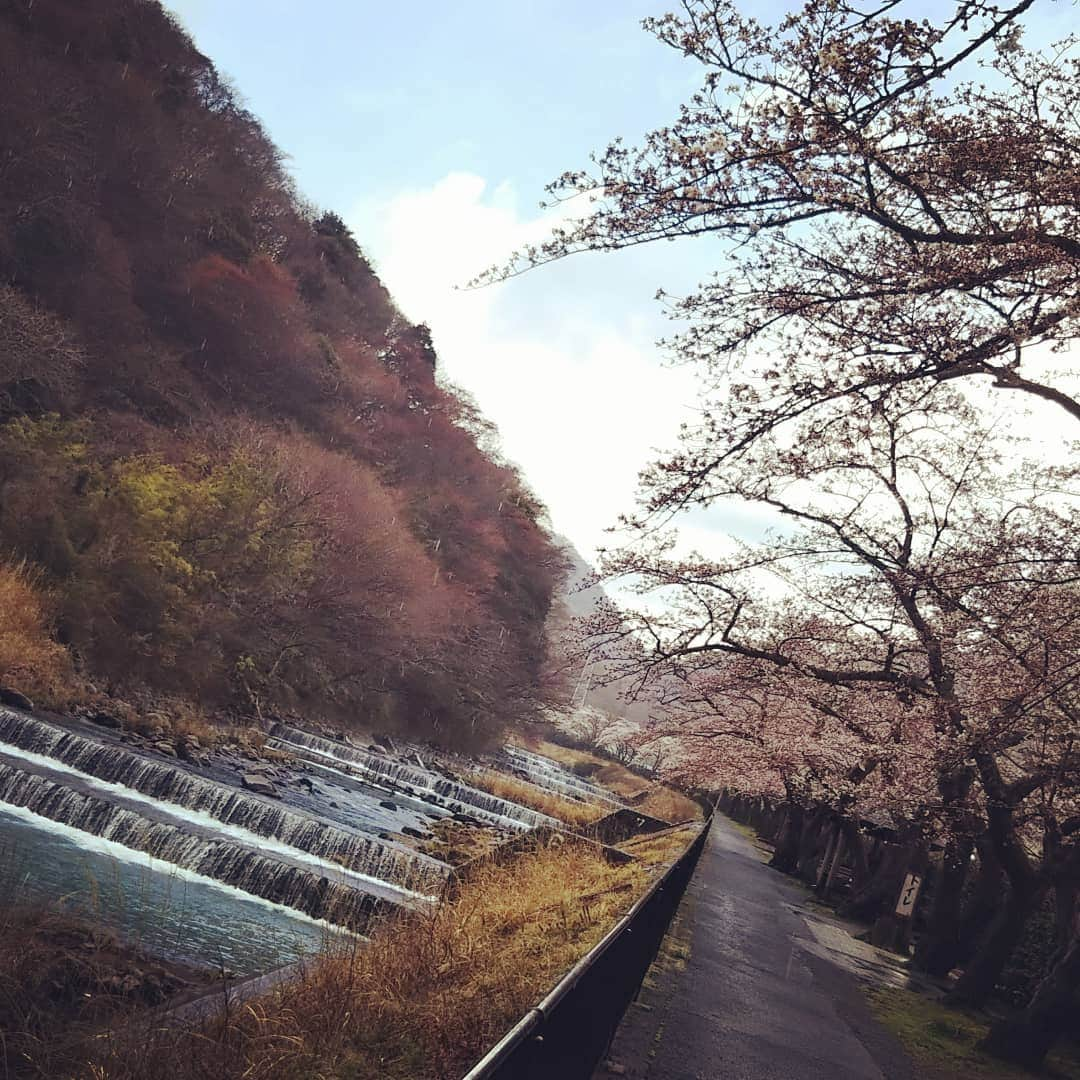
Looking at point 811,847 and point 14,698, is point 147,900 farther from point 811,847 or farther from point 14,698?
point 811,847

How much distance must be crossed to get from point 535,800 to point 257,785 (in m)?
16.2

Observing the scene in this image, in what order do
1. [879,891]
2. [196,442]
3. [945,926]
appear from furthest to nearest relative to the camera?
[196,442], [879,891], [945,926]

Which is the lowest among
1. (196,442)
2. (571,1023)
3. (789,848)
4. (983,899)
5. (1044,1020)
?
(789,848)

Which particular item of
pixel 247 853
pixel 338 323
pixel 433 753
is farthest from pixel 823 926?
pixel 338 323

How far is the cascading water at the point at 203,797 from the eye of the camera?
13.9m

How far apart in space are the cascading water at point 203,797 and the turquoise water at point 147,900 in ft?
8.63

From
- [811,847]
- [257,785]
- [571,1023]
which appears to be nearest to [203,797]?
[257,785]

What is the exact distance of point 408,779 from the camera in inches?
1096

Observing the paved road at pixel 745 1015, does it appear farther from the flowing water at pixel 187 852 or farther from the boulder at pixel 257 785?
the boulder at pixel 257 785

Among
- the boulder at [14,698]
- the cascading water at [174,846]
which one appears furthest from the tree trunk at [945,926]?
the boulder at [14,698]

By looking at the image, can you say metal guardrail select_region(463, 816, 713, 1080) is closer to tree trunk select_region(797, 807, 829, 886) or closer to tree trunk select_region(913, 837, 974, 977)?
tree trunk select_region(913, 837, 974, 977)

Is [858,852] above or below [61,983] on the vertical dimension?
above

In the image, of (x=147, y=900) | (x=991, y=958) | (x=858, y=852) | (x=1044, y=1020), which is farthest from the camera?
(x=858, y=852)

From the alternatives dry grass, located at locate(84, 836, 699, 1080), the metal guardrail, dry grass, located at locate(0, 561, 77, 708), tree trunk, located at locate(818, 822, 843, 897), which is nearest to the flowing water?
dry grass, located at locate(0, 561, 77, 708)
